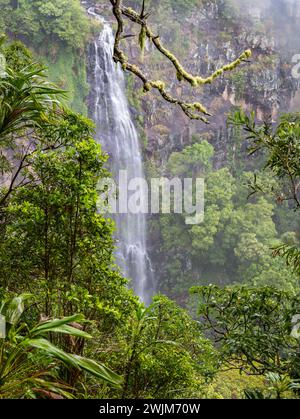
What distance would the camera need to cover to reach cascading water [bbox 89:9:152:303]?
15633 millimetres

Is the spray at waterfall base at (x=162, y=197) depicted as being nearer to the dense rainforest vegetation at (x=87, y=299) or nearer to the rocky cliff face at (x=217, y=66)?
the rocky cliff face at (x=217, y=66)

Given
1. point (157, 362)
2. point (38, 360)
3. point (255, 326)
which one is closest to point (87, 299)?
point (38, 360)

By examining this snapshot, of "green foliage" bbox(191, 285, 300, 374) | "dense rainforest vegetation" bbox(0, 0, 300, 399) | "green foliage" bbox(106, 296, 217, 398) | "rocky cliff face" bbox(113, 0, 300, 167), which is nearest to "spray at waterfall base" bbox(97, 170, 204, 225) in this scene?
"rocky cliff face" bbox(113, 0, 300, 167)

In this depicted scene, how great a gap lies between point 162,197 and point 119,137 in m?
2.50

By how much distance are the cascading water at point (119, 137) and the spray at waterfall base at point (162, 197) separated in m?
0.26

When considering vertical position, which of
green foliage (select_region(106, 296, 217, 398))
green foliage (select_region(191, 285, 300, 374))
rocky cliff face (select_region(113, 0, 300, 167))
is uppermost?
rocky cliff face (select_region(113, 0, 300, 167))

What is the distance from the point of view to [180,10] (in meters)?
19.2

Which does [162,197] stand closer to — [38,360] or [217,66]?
[217,66]

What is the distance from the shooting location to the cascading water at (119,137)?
51.3ft

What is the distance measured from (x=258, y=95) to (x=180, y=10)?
473 cm

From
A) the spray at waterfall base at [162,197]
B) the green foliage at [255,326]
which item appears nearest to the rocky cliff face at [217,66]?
the spray at waterfall base at [162,197]

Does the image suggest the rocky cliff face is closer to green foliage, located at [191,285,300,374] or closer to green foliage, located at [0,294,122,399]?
green foliage, located at [191,285,300,374]

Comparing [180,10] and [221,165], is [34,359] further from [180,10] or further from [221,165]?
[180,10]

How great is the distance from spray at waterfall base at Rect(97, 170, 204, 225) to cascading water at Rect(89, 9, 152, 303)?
262mm
